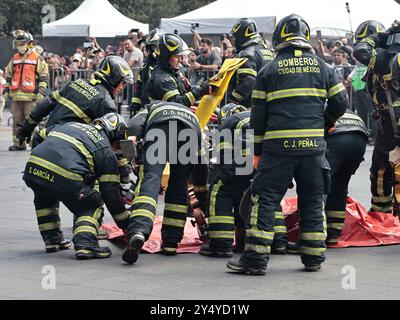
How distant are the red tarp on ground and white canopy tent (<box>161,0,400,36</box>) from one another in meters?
14.7

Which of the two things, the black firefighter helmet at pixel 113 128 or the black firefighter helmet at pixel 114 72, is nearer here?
the black firefighter helmet at pixel 113 128

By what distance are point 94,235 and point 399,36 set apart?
376 centimetres

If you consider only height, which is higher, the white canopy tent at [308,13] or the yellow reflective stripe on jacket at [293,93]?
the yellow reflective stripe on jacket at [293,93]

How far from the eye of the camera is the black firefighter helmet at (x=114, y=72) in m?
9.92

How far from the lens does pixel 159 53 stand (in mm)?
10703

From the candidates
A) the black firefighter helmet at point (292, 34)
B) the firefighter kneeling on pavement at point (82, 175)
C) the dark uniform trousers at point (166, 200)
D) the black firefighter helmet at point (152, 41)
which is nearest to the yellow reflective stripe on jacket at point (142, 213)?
the dark uniform trousers at point (166, 200)

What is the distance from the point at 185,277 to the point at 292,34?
2.05m

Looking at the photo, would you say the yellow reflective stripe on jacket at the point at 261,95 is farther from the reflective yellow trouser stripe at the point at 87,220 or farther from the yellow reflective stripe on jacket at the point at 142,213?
the reflective yellow trouser stripe at the point at 87,220

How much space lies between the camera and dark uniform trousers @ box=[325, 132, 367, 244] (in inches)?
360

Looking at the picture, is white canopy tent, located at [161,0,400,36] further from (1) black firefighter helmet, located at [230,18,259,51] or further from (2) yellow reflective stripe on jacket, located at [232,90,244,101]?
(2) yellow reflective stripe on jacket, located at [232,90,244,101]

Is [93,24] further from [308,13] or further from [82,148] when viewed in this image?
[82,148]

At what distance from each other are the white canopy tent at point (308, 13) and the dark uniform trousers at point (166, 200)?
1561cm

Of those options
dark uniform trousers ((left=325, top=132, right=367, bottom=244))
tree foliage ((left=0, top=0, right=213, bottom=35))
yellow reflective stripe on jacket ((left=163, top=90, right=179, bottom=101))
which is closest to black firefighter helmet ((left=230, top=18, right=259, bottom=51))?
yellow reflective stripe on jacket ((left=163, top=90, right=179, bottom=101))
